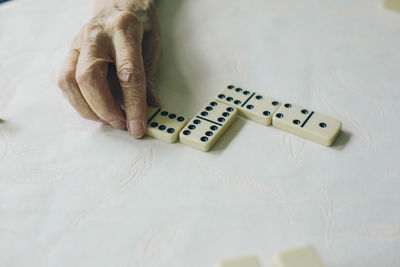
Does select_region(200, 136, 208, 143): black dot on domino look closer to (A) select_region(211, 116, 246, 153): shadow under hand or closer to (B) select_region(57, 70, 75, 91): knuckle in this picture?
(A) select_region(211, 116, 246, 153): shadow under hand

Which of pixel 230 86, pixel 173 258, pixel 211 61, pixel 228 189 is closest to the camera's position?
pixel 173 258

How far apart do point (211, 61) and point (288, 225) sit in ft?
1.89

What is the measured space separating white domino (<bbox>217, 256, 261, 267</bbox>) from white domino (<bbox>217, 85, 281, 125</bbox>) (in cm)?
39

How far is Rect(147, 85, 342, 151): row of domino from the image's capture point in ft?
2.90

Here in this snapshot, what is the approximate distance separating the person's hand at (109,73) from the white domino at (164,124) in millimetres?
22

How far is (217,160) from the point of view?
0.86m

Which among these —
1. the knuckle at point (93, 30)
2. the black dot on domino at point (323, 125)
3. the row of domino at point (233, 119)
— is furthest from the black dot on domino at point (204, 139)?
the knuckle at point (93, 30)

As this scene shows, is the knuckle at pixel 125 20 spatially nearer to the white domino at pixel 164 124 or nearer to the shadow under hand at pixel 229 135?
the white domino at pixel 164 124

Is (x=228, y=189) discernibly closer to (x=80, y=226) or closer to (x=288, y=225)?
(x=288, y=225)

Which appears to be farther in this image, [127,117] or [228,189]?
[127,117]

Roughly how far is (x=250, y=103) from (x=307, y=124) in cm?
15

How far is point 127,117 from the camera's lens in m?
0.92

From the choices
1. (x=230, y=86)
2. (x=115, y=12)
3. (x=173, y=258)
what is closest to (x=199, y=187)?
(x=173, y=258)

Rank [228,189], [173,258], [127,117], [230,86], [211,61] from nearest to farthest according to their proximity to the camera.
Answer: [173,258], [228,189], [127,117], [230,86], [211,61]
